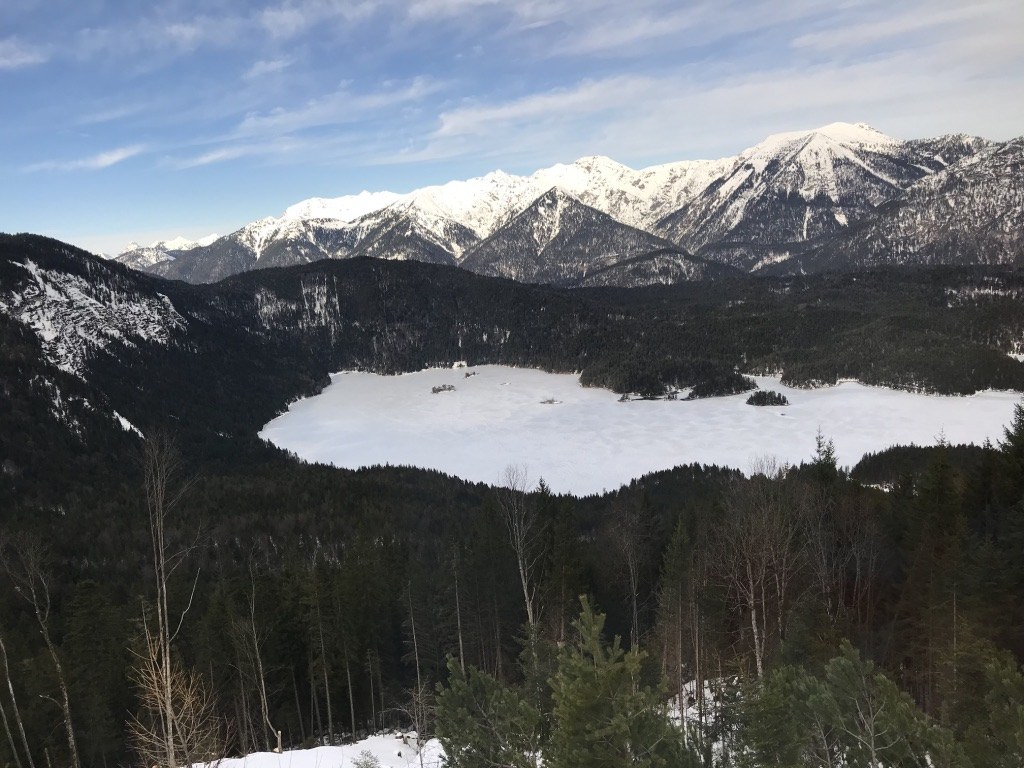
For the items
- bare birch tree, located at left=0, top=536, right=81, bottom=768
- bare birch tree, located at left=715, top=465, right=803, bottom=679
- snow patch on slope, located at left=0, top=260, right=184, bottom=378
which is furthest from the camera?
snow patch on slope, located at left=0, top=260, right=184, bottom=378

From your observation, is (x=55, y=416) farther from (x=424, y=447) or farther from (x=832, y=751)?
(x=832, y=751)

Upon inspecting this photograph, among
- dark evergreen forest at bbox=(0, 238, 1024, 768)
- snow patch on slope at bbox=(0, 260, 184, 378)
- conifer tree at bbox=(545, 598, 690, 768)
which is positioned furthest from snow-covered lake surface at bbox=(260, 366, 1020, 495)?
conifer tree at bbox=(545, 598, 690, 768)

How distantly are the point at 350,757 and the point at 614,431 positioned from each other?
12247cm

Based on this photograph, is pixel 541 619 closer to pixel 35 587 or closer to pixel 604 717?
pixel 35 587

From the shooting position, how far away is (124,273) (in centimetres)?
19862

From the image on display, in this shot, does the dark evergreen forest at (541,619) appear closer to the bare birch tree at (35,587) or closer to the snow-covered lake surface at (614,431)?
the bare birch tree at (35,587)

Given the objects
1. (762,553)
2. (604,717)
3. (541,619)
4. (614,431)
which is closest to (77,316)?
(614,431)

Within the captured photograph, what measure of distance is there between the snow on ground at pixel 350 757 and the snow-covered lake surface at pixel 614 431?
71021 millimetres

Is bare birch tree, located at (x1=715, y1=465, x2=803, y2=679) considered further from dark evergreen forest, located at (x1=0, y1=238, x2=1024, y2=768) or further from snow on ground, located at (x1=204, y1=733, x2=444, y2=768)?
snow on ground, located at (x1=204, y1=733, x2=444, y2=768)

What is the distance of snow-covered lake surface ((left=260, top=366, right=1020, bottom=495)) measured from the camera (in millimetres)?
112188

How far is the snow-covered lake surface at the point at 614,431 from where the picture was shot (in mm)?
112188

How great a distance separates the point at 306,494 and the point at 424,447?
4299 centimetres

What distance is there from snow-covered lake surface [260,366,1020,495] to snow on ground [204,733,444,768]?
233 ft

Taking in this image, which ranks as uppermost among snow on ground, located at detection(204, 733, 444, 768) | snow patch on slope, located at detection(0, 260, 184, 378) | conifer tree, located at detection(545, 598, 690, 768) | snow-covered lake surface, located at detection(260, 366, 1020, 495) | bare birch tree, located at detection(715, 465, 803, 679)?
snow patch on slope, located at detection(0, 260, 184, 378)
